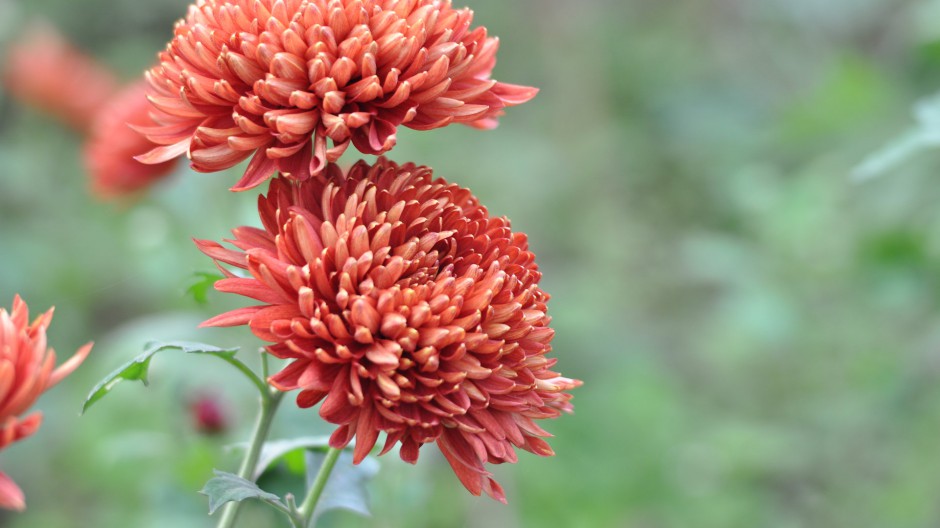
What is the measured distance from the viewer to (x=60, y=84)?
2926 mm

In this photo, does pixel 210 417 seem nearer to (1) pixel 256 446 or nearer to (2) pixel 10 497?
(1) pixel 256 446

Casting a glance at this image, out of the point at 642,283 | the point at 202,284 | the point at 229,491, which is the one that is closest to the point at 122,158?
the point at 202,284

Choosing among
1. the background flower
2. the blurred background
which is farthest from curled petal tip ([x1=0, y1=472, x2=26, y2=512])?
the background flower

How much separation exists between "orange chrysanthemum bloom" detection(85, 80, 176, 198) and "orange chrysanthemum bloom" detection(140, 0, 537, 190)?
3.48ft

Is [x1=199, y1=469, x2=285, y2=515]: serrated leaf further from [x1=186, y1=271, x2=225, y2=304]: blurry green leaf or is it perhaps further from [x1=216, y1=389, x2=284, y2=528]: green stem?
[x1=186, y1=271, x2=225, y2=304]: blurry green leaf

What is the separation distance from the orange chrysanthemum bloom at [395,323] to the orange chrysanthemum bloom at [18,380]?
0.13 metres

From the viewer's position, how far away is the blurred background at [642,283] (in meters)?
2.08

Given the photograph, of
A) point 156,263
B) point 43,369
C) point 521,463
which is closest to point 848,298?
point 521,463

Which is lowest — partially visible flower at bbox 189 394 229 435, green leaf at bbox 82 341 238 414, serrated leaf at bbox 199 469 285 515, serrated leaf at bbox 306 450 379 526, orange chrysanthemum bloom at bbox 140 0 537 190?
serrated leaf at bbox 199 469 285 515

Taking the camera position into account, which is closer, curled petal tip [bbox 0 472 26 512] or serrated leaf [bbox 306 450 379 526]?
curled petal tip [bbox 0 472 26 512]

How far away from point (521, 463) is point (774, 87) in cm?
223

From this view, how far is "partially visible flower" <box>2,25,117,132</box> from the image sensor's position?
2.91 metres

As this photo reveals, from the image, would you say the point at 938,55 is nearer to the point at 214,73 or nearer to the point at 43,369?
the point at 214,73

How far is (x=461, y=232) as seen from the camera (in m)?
0.88
